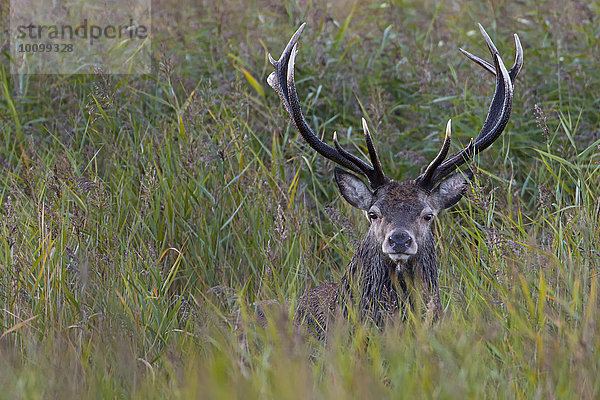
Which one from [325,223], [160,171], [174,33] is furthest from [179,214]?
[174,33]

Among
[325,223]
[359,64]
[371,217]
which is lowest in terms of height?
[325,223]

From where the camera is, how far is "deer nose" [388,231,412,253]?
164 inches

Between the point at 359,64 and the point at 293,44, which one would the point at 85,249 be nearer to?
the point at 293,44

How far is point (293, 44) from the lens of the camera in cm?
488

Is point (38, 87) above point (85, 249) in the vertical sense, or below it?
above

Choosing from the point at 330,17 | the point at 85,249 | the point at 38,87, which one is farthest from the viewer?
the point at 330,17

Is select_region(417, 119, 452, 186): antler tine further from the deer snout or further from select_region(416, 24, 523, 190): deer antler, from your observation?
the deer snout

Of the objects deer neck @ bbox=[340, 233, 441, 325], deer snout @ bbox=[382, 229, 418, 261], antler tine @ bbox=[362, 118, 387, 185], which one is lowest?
deer neck @ bbox=[340, 233, 441, 325]

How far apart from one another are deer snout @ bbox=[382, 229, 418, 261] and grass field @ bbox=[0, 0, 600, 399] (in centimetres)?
33

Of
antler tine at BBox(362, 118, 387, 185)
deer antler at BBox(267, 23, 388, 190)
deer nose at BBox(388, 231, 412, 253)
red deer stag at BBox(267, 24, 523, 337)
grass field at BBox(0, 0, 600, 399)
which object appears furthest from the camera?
deer antler at BBox(267, 23, 388, 190)

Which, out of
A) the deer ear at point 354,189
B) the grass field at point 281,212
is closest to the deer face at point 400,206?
the deer ear at point 354,189

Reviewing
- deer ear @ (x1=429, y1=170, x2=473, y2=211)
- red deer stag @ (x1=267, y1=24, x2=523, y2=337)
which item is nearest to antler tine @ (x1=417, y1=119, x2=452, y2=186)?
red deer stag @ (x1=267, y1=24, x2=523, y2=337)

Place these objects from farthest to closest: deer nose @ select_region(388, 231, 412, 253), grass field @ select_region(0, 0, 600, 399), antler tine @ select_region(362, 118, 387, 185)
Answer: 1. antler tine @ select_region(362, 118, 387, 185)
2. deer nose @ select_region(388, 231, 412, 253)
3. grass field @ select_region(0, 0, 600, 399)

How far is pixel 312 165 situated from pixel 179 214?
116cm
